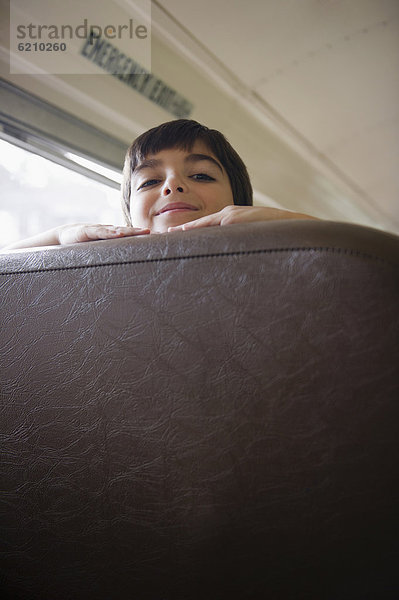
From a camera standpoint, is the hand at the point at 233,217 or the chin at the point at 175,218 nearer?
the hand at the point at 233,217

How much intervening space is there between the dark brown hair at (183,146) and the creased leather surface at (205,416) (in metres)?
0.78

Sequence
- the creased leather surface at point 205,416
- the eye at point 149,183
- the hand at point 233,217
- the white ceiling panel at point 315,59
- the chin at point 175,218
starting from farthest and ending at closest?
the white ceiling panel at point 315,59 → the eye at point 149,183 → the chin at point 175,218 → the hand at point 233,217 → the creased leather surface at point 205,416

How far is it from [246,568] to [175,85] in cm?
231

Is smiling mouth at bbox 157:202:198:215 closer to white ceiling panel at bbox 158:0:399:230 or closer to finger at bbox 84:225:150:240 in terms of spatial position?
finger at bbox 84:225:150:240

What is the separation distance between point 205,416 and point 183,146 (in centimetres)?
92

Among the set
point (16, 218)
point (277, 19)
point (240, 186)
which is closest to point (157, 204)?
point (240, 186)

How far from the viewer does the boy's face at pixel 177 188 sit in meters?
1.05

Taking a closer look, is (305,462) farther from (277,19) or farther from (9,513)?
(277,19)

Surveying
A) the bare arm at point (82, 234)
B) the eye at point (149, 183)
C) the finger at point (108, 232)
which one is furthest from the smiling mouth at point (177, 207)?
the finger at point (108, 232)

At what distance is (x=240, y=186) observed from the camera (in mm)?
1283

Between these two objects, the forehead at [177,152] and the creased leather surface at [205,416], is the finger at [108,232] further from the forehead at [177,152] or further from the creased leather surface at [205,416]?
the forehead at [177,152]

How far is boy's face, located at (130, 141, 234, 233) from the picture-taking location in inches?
41.2

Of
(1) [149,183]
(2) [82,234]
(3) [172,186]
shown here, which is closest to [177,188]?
(3) [172,186]

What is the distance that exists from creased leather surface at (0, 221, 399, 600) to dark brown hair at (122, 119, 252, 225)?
2.55 ft
